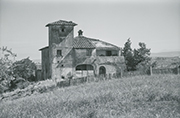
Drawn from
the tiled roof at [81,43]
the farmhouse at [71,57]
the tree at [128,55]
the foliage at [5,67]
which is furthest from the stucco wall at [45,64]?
the foliage at [5,67]

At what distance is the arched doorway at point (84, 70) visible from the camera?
1583 inches

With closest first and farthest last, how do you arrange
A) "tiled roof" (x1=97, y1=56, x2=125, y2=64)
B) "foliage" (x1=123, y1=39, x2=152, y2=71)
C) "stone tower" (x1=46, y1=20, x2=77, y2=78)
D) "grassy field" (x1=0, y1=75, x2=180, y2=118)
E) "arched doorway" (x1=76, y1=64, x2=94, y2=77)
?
"grassy field" (x1=0, y1=75, x2=180, y2=118), "stone tower" (x1=46, y1=20, x2=77, y2=78), "arched doorway" (x1=76, y1=64, x2=94, y2=77), "tiled roof" (x1=97, y1=56, x2=125, y2=64), "foliage" (x1=123, y1=39, x2=152, y2=71)

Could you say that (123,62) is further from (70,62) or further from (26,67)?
(26,67)

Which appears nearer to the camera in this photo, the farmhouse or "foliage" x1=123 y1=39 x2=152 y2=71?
the farmhouse

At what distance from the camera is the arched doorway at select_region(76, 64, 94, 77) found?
40.2 metres

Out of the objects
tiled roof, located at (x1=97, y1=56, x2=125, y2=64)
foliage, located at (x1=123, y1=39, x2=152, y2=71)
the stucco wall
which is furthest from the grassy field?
foliage, located at (x1=123, y1=39, x2=152, y2=71)

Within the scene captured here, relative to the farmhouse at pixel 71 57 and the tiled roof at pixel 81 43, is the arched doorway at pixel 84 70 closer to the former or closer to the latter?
the farmhouse at pixel 71 57

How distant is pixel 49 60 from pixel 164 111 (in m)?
32.4

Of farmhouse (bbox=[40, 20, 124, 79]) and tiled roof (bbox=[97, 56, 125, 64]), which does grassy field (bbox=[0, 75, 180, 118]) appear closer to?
farmhouse (bbox=[40, 20, 124, 79])

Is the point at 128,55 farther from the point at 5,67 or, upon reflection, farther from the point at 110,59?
the point at 5,67

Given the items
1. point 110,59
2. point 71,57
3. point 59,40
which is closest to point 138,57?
point 110,59

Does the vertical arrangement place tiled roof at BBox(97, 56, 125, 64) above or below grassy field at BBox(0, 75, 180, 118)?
above

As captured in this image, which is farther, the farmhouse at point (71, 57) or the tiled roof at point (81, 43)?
the tiled roof at point (81, 43)

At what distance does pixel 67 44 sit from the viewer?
40.9m
